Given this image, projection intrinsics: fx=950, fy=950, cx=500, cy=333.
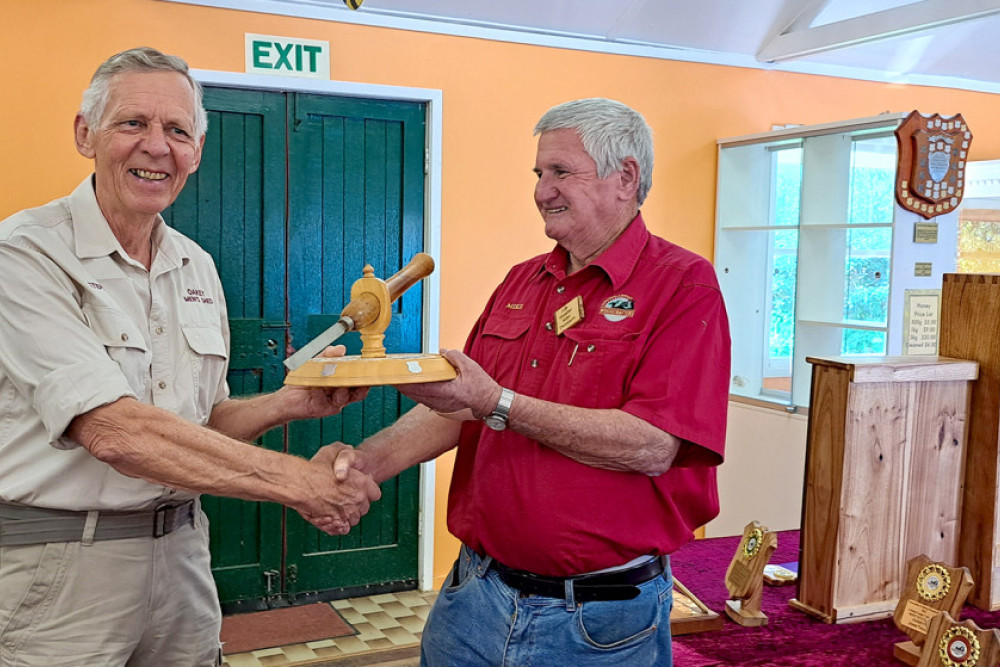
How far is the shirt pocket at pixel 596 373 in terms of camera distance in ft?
5.72

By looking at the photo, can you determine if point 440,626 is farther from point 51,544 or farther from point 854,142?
point 854,142

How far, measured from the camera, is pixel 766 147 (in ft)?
18.2

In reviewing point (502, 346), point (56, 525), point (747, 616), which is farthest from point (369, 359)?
point (747, 616)

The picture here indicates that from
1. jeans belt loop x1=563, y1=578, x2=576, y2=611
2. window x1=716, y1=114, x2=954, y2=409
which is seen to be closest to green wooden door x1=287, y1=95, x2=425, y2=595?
window x1=716, y1=114, x2=954, y2=409

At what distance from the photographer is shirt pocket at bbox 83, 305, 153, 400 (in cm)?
171

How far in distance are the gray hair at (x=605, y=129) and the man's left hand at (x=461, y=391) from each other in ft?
1.65

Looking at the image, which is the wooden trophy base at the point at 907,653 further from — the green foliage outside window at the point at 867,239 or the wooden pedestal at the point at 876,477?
the green foliage outside window at the point at 867,239

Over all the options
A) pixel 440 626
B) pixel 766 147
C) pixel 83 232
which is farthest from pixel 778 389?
pixel 83 232

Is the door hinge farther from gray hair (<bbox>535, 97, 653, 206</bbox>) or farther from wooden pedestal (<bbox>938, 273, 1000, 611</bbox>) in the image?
gray hair (<bbox>535, 97, 653, 206</bbox>)

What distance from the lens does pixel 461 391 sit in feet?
5.19

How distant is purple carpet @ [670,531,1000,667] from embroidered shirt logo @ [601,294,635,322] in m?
1.04

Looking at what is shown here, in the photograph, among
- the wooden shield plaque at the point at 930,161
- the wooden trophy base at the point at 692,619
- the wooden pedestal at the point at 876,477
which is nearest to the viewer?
the wooden trophy base at the point at 692,619

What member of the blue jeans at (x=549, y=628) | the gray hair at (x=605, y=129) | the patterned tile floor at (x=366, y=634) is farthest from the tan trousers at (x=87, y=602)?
the patterned tile floor at (x=366, y=634)

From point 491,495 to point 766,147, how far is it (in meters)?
4.30
